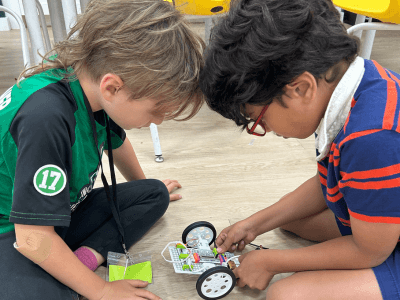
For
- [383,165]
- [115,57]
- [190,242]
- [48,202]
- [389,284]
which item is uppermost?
[115,57]

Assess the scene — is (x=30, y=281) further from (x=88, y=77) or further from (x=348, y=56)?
(x=348, y=56)

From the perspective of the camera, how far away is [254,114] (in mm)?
687

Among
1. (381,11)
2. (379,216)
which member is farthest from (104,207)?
(381,11)

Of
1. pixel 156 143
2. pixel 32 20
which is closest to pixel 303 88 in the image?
pixel 156 143

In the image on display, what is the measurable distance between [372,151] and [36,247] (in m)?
0.63

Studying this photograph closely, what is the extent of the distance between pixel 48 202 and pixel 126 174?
1.63 feet

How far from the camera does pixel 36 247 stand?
71cm

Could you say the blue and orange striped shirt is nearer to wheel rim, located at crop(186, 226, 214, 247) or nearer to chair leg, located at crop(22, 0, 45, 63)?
wheel rim, located at crop(186, 226, 214, 247)

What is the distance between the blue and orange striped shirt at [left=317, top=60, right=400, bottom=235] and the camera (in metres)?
0.58

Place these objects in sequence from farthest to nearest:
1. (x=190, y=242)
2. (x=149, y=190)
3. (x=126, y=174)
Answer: (x=126, y=174), (x=149, y=190), (x=190, y=242)

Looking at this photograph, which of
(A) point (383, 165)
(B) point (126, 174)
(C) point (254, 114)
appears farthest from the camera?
(B) point (126, 174)

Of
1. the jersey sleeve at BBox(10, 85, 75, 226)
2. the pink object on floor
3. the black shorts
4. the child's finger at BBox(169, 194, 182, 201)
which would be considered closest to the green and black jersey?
the jersey sleeve at BBox(10, 85, 75, 226)

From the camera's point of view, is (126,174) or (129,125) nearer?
(129,125)

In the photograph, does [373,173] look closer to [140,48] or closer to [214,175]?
[140,48]
